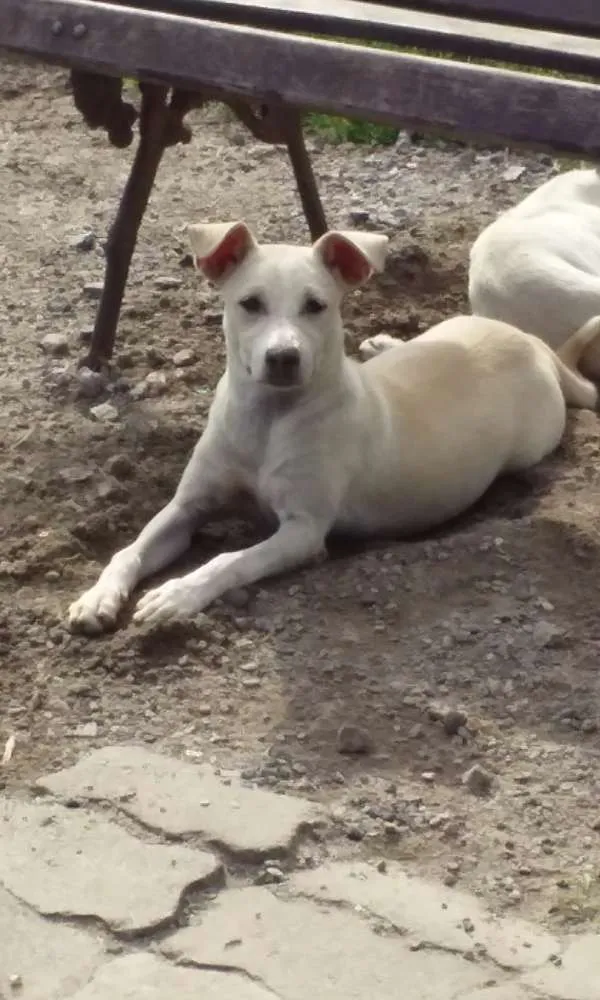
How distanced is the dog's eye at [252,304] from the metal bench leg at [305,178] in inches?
46.1

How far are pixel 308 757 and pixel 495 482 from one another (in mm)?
1660

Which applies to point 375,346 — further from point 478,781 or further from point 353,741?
point 478,781

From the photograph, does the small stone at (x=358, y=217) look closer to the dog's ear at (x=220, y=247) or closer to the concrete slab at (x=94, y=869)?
the dog's ear at (x=220, y=247)

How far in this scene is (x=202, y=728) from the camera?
312 cm

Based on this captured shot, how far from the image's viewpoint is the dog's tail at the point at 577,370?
15.6ft

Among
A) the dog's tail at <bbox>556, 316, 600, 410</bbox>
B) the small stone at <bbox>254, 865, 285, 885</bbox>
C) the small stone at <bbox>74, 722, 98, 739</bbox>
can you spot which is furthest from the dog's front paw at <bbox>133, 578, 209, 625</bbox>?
the dog's tail at <bbox>556, 316, 600, 410</bbox>

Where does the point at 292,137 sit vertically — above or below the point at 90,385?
above

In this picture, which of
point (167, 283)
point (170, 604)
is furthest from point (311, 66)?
point (167, 283)

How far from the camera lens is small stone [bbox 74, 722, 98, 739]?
3102 millimetres

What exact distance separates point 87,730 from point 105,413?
160 centimetres

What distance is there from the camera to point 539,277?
5.05 meters

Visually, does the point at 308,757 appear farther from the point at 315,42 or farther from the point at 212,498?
the point at 315,42

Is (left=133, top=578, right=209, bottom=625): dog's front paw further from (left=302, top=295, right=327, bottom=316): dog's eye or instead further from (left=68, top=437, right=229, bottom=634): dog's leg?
(left=302, top=295, right=327, bottom=316): dog's eye

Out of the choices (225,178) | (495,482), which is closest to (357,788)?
(495,482)
